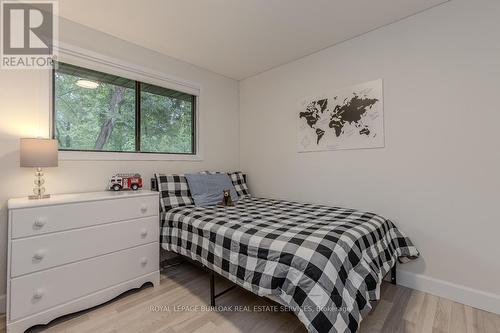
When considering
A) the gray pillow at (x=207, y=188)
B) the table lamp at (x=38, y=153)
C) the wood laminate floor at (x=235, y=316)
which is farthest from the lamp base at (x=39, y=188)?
the gray pillow at (x=207, y=188)

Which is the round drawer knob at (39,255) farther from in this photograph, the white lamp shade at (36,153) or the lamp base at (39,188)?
the white lamp shade at (36,153)

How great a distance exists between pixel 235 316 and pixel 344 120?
2.07 metres

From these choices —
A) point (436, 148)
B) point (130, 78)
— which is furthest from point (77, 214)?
point (436, 148)

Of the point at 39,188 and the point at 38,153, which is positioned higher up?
the point at 38,153

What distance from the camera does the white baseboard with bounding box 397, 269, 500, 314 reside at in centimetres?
173

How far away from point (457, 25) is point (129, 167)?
3.18 meters

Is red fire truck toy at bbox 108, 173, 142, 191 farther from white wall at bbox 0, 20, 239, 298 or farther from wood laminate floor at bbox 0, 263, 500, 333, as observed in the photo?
wood laminate floor at bbox 0, 263, 500, 333

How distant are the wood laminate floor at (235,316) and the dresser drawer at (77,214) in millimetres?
665

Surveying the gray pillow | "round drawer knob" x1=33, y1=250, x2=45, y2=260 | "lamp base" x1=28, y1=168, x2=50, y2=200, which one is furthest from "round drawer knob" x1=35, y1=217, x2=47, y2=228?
the gray pillow

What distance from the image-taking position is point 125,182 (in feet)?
7.51

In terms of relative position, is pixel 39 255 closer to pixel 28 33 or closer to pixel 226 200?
pixel 226 200

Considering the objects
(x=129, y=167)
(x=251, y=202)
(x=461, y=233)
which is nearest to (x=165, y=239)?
(x=129, y=167)

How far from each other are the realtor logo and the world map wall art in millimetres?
2506

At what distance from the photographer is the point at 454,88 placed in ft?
6.17
